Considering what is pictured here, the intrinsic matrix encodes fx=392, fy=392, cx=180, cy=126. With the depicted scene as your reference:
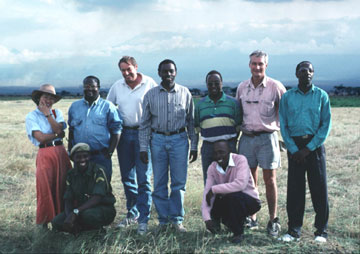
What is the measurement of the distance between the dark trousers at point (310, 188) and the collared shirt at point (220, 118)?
0.83m

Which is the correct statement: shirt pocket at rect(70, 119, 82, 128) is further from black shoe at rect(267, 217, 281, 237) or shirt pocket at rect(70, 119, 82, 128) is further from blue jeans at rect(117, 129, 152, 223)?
black shoe at rect(267, 217, 281, 237)

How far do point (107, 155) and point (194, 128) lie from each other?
125 centimetres

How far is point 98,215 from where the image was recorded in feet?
16.5

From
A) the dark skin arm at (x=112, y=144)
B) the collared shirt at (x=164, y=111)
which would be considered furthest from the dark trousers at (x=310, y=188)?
the dark skin arm at (x=112, y=144)

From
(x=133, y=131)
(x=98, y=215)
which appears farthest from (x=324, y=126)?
(x=98, y=215)

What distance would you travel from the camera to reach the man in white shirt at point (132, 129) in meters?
5.62

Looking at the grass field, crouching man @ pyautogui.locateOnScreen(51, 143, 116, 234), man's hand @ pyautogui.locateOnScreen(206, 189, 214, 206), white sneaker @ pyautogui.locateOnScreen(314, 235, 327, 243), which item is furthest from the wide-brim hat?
white sneaker @ pyautogui.locateOnScreen(314, 235, 327, 243)

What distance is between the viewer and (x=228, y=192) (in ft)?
16.2

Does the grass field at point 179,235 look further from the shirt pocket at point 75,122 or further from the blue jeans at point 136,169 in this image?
the shirt pocket at point 75,122

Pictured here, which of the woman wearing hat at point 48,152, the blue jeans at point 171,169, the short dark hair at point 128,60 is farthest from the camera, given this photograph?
the short dark hair at point 128,60

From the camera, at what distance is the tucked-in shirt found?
491cm

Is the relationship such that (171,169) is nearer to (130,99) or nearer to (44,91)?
(130,99)

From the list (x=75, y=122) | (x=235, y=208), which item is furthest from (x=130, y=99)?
(x=235, y=208)

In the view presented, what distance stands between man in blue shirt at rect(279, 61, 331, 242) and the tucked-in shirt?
564 mm
